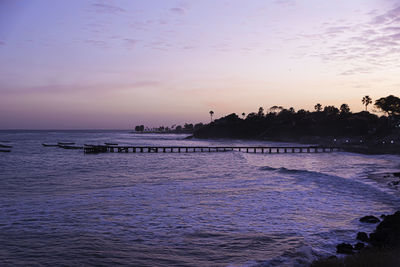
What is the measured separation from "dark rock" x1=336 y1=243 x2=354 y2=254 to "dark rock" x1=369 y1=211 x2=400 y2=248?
93 centimetres

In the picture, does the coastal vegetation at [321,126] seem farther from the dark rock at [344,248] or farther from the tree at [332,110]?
the dark rock at [344,248]

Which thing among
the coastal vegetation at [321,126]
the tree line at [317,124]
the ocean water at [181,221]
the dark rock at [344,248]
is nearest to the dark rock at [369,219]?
the ocean water at [181,221]

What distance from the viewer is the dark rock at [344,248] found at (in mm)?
10508

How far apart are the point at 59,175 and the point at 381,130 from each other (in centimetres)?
8881

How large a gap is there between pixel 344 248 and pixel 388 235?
1686mm

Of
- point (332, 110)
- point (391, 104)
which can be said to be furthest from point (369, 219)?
point (332, 110)

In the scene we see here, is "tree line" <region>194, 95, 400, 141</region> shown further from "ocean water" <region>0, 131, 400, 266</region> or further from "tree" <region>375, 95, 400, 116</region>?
"ocean water" <region>0, 131, 400, 266</region>

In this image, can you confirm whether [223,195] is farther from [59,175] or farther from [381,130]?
[381,130]

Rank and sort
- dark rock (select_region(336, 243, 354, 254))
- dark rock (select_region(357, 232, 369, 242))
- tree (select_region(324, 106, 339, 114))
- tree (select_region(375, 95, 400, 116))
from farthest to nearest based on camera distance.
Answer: tree (select_region(324, 106, 339, 114)), tree (select_region(375, 95, 400, 116)), dark rock (select_region(357, 232, 369, 242)), dark rock (select_region(336, 243, 354, 254))

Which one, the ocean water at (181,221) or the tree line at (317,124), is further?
the tree line at (317,124)

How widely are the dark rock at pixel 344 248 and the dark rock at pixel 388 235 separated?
3.05 ft

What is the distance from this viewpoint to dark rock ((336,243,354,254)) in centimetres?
1051

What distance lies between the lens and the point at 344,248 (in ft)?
35.1

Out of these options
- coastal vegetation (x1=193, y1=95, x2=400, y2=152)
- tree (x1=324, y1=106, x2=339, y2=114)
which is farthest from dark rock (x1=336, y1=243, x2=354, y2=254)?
tree (x1=324, y1=106, x2=339, y2=114)
